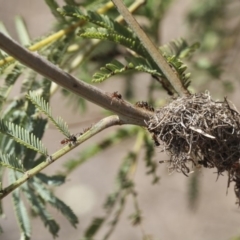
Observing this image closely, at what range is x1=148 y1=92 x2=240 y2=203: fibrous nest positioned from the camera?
3.78 feet

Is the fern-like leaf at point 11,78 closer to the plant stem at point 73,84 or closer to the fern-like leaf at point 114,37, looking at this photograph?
the fern-like leaf at point 114,37

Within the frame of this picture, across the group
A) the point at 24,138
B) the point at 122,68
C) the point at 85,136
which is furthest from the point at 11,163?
the point at 122,68

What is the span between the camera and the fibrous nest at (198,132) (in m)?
1.15

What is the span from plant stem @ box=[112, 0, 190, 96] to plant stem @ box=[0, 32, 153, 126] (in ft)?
0.27

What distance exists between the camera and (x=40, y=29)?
5211 millimetres

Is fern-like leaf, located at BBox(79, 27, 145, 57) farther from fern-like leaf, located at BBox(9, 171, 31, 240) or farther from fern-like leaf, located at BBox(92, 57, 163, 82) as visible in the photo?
fern-like leaf, located at BBox(9, 171, 31, 240)

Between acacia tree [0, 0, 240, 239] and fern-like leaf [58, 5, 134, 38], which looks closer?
acacia tree [0, 0, 240, 239]

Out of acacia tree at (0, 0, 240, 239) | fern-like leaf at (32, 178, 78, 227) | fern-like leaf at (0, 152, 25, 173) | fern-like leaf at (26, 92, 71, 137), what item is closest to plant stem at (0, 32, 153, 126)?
acacia tree at (0, 0, 240, 239)

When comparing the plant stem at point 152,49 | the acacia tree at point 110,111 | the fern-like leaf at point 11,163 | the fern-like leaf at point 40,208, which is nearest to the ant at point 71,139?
the acacia tree at point 110,111

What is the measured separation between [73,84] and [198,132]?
0.27 metres

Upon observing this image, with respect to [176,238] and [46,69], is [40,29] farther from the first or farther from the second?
[46,69]

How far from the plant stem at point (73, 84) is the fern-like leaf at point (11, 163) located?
0.72 ft

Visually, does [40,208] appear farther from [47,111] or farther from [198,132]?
[198,132]

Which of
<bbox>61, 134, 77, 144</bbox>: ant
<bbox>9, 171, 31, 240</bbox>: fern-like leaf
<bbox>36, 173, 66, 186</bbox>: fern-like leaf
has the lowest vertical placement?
<bbox>9, 171, 31, 240</bbox>: fern-like leaf
